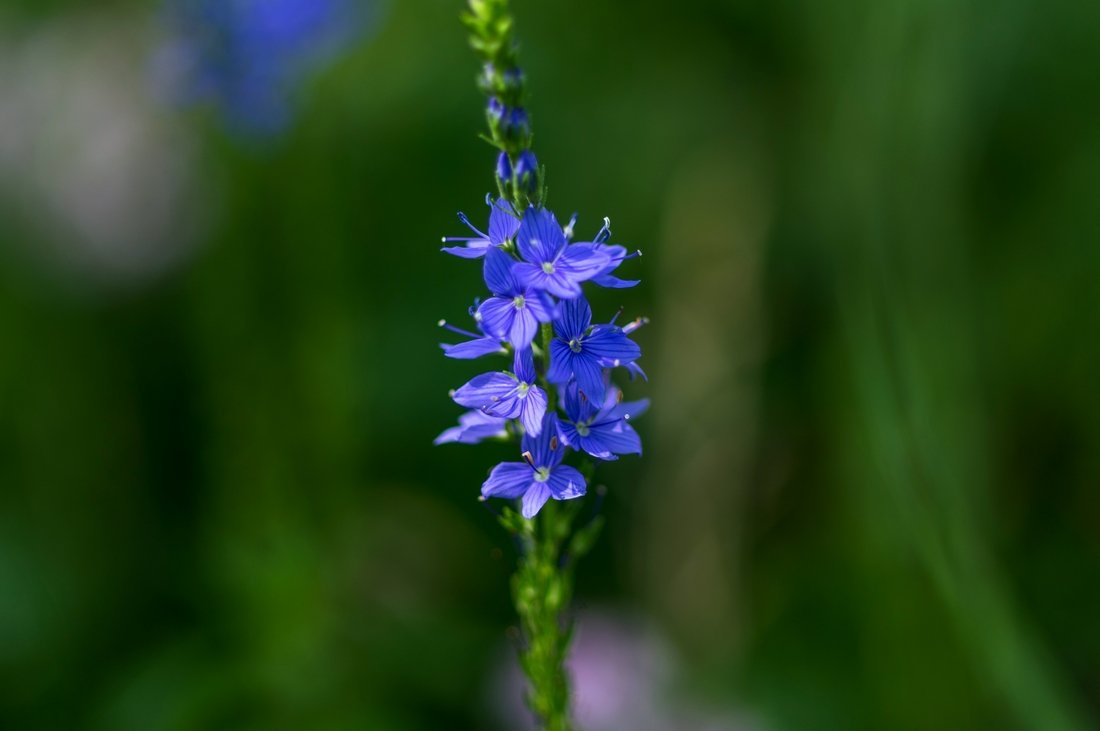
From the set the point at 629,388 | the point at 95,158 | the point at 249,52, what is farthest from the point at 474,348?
the point at 95,158

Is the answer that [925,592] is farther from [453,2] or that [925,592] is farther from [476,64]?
[453,2]

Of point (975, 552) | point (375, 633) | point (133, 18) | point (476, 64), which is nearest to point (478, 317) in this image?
point (975, 552)

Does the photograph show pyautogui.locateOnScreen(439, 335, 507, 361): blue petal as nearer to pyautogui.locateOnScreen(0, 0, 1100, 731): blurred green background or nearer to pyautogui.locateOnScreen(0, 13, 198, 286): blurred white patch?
pyautogui.locateOnScreen(0, 0, 1100, 731): blurred green background

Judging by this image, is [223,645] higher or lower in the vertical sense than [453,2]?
lower

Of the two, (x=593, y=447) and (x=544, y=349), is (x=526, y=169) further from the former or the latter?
(x=593, y=447)

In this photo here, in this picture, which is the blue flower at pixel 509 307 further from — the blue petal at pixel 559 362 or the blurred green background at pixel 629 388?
the blurred green background at pixel 629 388

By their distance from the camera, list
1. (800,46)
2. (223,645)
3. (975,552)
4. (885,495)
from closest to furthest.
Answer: (975,552) < (885,495) < (223,645) < (800,46)
